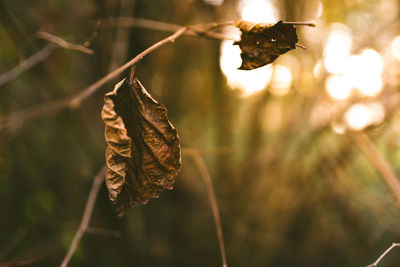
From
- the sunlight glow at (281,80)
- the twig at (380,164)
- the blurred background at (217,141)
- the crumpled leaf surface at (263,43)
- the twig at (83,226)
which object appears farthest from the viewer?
the sunlight glow at (281,80)

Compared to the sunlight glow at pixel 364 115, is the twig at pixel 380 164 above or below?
below

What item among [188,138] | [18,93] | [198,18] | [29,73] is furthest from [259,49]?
[188,138]

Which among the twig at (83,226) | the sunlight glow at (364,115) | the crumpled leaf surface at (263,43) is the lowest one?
the twig at (83,226)

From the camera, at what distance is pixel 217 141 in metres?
2.07

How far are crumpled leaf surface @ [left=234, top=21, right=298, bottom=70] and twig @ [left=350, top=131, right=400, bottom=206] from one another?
78 cm

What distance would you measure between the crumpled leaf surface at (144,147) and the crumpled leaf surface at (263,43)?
0.49 feet

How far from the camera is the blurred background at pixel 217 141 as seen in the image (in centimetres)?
156

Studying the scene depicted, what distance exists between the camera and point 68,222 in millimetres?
1777

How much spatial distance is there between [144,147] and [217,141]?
1.62 m

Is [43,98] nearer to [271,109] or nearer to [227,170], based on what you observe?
[227,170]

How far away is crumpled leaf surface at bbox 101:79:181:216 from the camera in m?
0.45

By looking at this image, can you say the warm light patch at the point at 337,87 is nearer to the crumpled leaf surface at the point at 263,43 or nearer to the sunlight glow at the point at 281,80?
the sunlight glow at the point at 281,80

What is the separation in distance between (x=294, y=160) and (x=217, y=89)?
0.77 meters

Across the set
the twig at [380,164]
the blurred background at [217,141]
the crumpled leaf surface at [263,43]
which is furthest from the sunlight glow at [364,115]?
the crumpled leaf surface at [263,43]
